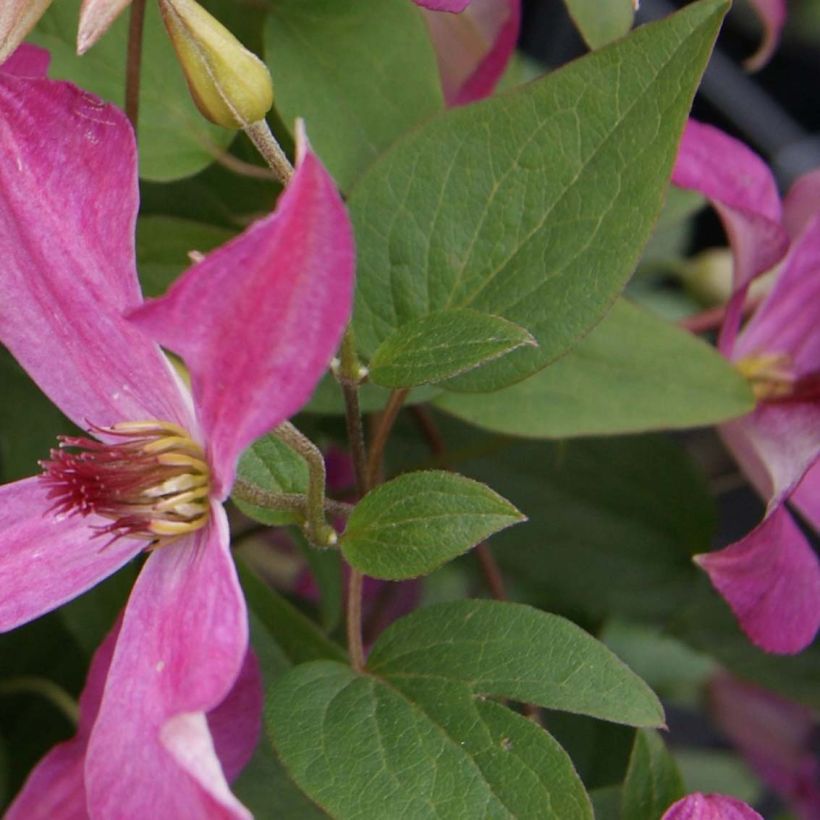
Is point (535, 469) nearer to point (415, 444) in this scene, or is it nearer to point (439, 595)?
point (415, 444)

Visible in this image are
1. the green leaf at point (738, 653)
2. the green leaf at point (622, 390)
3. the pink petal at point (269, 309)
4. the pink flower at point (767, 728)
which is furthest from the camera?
the pink flower at point (767, 728)

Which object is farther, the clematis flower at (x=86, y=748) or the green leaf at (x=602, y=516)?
the green leaf at (x=602, y=516)

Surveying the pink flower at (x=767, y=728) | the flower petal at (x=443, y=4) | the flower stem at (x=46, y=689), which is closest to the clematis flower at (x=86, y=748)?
the flower stem at (x=46, y=689)

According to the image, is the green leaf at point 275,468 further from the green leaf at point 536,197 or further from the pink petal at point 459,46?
the pink petal at point 459,46

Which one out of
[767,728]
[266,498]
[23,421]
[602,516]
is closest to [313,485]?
[266,498]

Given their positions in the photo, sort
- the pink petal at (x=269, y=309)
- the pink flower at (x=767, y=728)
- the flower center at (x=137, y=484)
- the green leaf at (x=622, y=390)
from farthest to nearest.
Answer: the pink flower at (x=767, y=728), the green leaf at (x=622, y=390), the flower center at (x=137, y=484), the pink petal at (x=269, y=309)

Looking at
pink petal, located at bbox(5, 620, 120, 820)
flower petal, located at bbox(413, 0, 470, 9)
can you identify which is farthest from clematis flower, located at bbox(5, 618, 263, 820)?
flower petal, located at bbox(413, 0, 470, 9)
